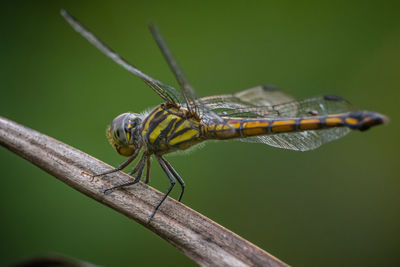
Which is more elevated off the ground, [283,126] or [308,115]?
[308,115]

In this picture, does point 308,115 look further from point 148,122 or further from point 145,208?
point 145,208

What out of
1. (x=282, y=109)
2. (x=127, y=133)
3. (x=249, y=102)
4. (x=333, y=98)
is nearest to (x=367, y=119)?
(x=333, y=98)

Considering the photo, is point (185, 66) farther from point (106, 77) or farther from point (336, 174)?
point (336, 174)

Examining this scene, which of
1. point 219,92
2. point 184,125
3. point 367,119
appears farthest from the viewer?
point 219,92

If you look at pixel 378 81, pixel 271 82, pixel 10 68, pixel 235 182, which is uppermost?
pixel 378 81

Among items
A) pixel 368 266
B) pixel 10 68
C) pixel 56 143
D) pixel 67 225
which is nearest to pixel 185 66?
pixel 10 68

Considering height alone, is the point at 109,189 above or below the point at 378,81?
below
